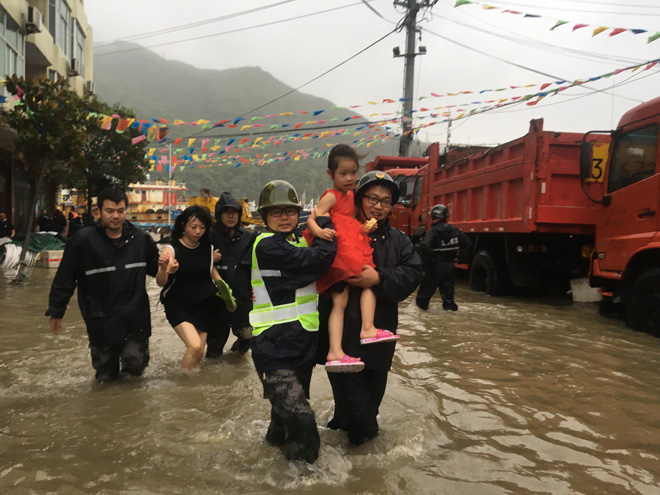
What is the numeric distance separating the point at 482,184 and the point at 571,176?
193 cm

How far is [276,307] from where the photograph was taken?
2943 mm

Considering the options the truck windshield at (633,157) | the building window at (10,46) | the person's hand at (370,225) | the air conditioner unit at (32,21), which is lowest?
the person's hand at (370,225)

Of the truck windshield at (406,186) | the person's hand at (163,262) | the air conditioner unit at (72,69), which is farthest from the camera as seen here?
the air conditioner unit at (72,69)

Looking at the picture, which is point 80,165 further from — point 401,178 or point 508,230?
point 508,230

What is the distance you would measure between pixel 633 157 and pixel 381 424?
16.7ft

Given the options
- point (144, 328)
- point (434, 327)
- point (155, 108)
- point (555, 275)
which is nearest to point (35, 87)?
point (144, 328)

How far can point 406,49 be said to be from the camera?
769 inches

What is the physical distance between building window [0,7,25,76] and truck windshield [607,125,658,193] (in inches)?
584

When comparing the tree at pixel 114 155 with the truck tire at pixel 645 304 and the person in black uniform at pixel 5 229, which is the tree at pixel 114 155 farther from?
the truck tire at pixel 645 304

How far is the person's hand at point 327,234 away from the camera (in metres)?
2.91

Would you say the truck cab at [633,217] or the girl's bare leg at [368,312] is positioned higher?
the truck cab at [633,217]

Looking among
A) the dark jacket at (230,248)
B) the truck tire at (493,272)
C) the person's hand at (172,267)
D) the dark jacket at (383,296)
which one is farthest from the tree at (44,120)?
the dark jacket at (383,296)

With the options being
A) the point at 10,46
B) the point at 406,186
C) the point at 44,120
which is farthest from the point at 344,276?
the point at 10,46

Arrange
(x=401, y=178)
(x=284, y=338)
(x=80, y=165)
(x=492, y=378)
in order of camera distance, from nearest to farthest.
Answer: (x=284, y=338), (x=492, y=378), (x=80, y=165), (x=401, y=178)
